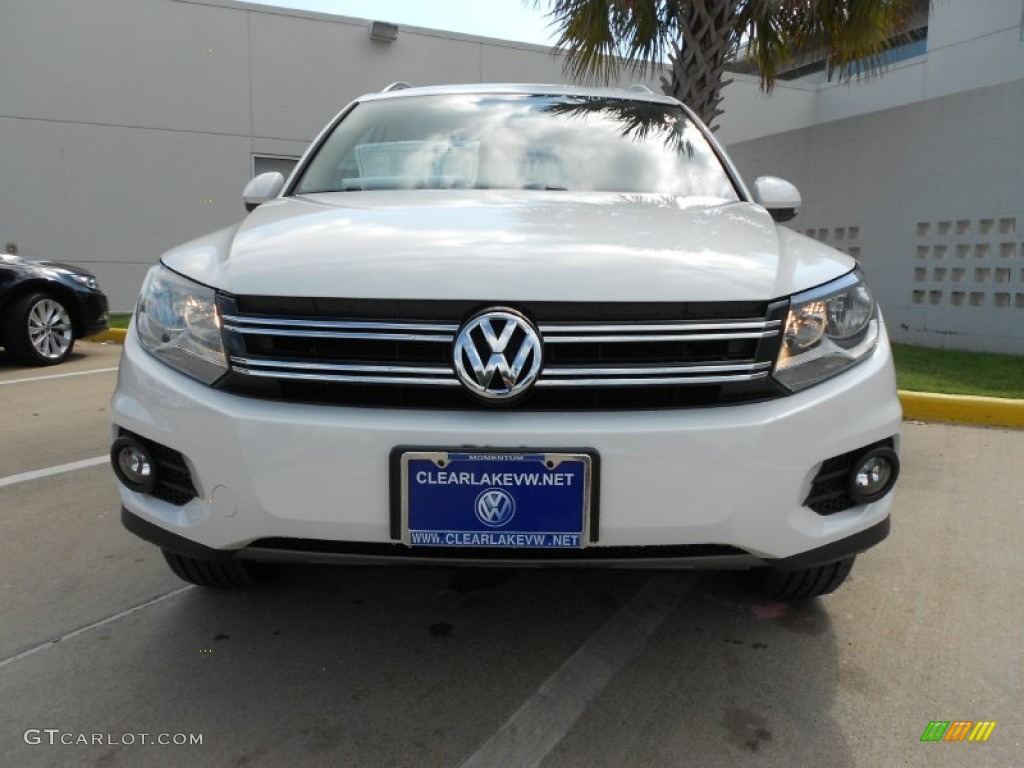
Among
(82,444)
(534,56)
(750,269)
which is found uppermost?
(534,56)

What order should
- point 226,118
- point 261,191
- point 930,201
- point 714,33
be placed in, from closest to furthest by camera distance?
point 261,191 → point 714,33 → point 930,201 → point 226,118

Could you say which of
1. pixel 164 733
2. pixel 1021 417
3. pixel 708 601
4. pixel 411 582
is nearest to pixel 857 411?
pixel 708 601

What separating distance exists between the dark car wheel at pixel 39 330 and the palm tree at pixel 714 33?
523 cm

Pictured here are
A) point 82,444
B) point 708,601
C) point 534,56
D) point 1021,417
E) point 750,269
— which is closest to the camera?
point 750,269

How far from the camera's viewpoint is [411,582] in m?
2.57

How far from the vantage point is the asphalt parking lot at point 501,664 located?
1.77 metres

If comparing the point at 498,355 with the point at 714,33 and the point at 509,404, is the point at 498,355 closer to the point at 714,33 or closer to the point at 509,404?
the point at 509,404

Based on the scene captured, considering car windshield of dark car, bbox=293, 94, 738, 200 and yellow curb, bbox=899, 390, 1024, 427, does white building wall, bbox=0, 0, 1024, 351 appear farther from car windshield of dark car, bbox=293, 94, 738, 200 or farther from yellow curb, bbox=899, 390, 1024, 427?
car windshield of dark car, bbox=293, 94, 738, 200

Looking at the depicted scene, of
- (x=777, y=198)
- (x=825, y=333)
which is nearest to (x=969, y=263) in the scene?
(x=777, y=198)

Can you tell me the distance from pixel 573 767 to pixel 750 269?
1.16 m

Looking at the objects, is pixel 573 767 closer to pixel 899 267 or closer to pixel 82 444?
pixel 82 444

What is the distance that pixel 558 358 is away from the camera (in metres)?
1.70

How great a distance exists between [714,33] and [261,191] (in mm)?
5118

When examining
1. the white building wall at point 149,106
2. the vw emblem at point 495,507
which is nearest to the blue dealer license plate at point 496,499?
the vw emblem at point 495,507
